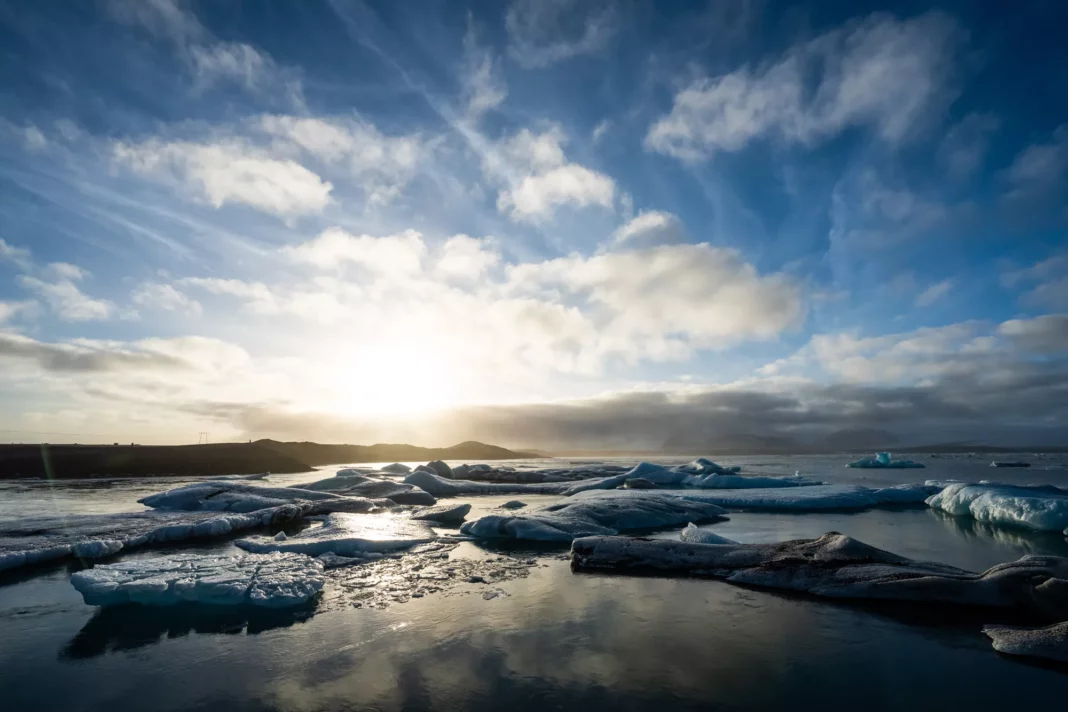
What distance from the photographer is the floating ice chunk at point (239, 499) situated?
20.2m

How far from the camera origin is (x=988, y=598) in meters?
7.81

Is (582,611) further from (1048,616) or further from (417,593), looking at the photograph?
(1048,616)

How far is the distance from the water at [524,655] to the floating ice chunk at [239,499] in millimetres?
11173

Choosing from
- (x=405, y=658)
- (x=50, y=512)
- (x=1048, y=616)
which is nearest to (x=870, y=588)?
(x=1048, y=616)

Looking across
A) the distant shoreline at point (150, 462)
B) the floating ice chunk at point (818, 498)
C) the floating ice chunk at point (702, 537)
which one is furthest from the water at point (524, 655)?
the distant shoreline at point (150, 462)

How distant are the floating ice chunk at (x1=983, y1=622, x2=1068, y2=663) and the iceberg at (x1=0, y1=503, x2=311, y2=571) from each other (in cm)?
1738

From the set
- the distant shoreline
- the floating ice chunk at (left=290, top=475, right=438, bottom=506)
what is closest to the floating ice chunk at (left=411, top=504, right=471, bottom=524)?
the floating ice chunk at (left=290, top=475, right=438, bottom=506)

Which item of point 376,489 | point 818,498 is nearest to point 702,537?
point 818,498

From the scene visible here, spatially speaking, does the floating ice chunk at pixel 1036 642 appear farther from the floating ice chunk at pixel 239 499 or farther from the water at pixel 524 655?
the floating ice chunk at pixel 239 499

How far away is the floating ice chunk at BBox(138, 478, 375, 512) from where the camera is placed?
20250 millimetres

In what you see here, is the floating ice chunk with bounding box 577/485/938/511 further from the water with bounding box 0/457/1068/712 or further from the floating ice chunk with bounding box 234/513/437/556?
the water with bounding box 0/457/1068/712

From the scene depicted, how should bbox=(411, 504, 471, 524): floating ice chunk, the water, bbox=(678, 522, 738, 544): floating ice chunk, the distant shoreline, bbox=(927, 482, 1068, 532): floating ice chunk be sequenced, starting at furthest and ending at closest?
the distant shoreline
bbox=(411, 504, 471, 524): floating ice chunk
bbox=(927, 482, 1068, 532): floating ice chunk
bbox=(678, 522, 738, 544): floating ice chunk
the water

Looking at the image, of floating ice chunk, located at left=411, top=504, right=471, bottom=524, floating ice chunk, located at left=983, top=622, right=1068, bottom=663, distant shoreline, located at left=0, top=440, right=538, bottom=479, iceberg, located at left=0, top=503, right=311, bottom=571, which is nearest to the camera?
floating ice chunk, located at left=983, top=622, right=1068, bottom=663

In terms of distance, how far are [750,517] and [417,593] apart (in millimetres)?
14440
